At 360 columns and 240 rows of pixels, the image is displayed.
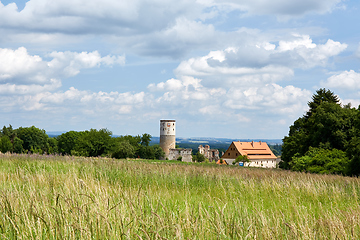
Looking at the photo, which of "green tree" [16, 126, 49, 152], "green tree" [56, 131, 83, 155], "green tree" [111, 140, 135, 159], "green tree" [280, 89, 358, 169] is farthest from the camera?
"green tree" [56, 131, 83, 155]

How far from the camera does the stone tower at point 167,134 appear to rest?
416ft

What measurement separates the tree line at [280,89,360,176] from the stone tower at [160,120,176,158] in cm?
8348

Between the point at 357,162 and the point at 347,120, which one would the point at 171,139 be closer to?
the point at 347,120

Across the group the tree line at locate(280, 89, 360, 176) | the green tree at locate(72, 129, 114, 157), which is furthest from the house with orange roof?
the tree line at locate(280, 89, 360, 176)

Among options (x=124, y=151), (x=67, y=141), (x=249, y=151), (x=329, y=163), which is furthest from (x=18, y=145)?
(x=329, y=163)

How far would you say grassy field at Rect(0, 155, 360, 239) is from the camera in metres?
3.66

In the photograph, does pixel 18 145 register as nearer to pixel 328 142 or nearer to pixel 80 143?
pixel 80 143

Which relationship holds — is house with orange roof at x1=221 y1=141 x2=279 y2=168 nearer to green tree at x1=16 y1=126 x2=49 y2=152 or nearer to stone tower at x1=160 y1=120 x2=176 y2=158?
stone tower at x1=160 y1=120 x2=176 y2=158

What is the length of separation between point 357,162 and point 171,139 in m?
106

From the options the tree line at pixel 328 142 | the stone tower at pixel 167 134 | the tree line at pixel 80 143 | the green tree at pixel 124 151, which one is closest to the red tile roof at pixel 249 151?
the stone tower at pixel 167 134

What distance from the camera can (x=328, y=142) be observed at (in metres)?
33.3

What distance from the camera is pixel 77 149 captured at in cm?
7462

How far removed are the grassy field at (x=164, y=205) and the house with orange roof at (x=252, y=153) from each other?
104 metres

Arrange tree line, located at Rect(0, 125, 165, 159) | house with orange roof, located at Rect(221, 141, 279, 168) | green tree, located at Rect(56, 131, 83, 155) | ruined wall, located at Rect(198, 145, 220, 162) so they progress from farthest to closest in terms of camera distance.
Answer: ruined wall, located at Rect(198, 145, 220, 162) → house with orange roof, located at Rect(221, 141, 279, 168) → green tree, located at Rect(56, 131, 83, 155) → tree line, located at Rect(0, 125, 165, 159)
